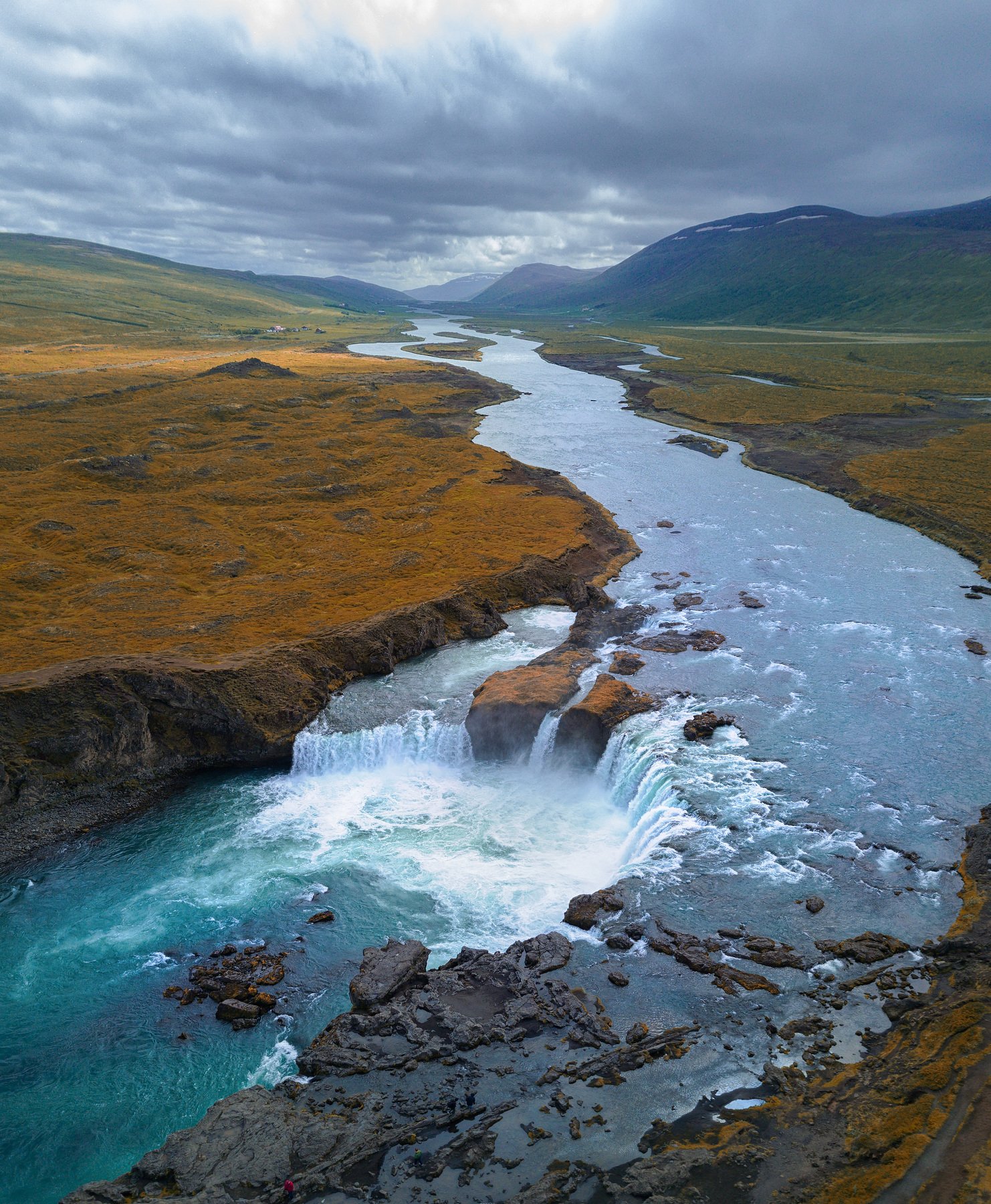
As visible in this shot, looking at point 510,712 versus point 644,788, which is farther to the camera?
point 510,712

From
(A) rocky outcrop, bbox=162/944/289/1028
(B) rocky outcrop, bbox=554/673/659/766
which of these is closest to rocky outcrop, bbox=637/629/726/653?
(B) rocky outcrop, bbox=554/673/659/766

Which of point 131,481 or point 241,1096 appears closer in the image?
point 241,1096

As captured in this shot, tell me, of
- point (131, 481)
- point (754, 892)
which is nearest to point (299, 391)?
point (131, 481)

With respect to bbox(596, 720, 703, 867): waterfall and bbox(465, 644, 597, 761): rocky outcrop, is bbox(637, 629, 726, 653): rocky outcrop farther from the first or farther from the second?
bbox(596, 720, 703, 867): waterfall

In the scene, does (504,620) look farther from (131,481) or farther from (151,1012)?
(131,481)

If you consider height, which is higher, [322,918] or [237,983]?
[322,918]

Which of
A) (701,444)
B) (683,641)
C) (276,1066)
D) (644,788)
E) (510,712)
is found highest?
(701,444)

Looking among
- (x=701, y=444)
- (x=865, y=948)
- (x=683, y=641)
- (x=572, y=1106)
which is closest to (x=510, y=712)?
(x=683, y=641)

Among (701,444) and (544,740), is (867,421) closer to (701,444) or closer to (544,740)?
(701,444)
